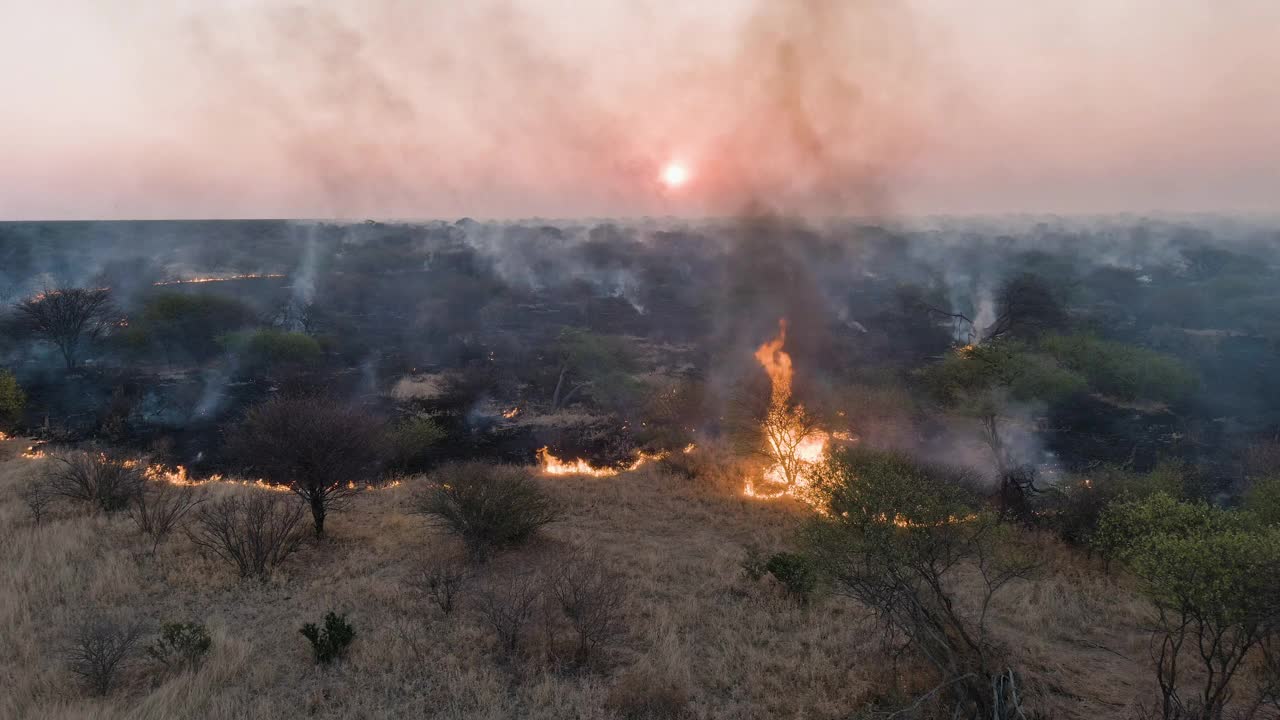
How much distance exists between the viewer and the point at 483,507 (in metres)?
13.6

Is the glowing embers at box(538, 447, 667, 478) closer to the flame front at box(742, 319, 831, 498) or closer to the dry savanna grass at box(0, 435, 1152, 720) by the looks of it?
the flame front at box(742, 319, 831, 498)

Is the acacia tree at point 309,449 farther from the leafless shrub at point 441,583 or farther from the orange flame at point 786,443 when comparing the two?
the orange flame at point 786,443

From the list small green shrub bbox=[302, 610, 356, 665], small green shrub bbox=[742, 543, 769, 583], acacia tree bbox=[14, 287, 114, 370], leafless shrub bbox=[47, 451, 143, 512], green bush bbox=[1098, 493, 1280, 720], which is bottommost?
small green shrub bbox=[742, 543, 769, 583]

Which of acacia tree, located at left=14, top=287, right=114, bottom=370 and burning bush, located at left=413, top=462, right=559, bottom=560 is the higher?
acacia tree, located at left=14, top=287, right=114, bottom=370

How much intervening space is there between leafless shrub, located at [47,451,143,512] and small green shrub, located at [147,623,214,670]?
Result: 26.7 ft

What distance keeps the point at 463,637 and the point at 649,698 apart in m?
3.61

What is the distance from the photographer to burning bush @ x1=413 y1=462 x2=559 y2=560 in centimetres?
→ 1359

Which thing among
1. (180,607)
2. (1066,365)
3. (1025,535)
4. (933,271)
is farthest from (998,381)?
(933,271)

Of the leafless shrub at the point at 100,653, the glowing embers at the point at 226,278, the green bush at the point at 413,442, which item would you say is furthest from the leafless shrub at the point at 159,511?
the glowing embers at the point at 226,278

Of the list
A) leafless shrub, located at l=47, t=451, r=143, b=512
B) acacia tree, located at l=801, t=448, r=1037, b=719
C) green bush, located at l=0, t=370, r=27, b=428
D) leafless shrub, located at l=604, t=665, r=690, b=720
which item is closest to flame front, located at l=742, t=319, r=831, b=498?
acacia tree, located at l=801, t=448, r=1037, b=719

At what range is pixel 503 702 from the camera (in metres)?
8.36

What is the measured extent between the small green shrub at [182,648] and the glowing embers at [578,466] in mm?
12983

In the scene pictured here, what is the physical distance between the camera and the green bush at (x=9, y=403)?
2558 centimetres

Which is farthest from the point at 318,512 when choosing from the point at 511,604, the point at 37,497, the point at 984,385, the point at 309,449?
the point at 984,385
